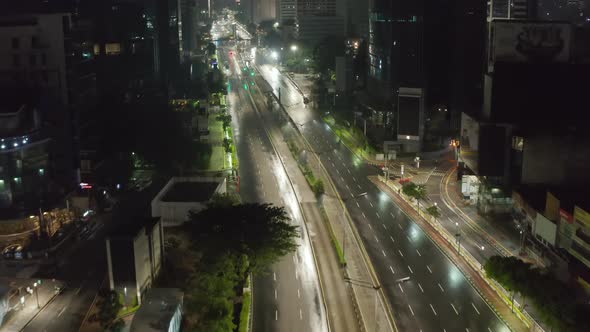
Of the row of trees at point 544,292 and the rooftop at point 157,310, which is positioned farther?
the rooftop at point 157,310

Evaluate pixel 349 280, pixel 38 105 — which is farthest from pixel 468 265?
pixel 38 105

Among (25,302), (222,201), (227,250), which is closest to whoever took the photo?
(25,302)

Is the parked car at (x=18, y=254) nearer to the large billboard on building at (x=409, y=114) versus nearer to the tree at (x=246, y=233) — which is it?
the tree at (x=246, y=233)

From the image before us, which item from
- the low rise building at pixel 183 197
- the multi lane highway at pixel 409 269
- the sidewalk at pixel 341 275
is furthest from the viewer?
the low rise building at pixel 183 197

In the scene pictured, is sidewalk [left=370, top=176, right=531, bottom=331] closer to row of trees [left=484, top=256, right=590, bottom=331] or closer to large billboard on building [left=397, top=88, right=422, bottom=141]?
row of trees [left=484, top=256, right=590, bottom=331]

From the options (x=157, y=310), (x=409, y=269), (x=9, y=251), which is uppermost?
(x=157, y=310)

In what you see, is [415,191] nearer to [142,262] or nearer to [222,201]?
[222,201]

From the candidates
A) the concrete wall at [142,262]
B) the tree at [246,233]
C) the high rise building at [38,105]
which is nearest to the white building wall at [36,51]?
the high rise building at [38,105]
